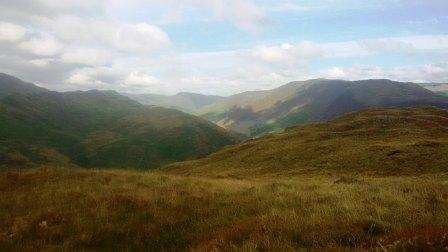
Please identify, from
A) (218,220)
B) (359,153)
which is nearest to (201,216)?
(218,220)

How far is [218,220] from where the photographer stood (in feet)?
44.7

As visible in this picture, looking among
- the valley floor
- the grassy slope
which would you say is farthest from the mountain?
the valley floor

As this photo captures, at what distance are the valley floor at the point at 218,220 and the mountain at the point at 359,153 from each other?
24.1 metres

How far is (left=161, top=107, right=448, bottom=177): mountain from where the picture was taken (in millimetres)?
40906

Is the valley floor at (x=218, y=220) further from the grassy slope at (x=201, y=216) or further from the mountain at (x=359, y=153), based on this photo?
the mountain at (x=359, y=153)

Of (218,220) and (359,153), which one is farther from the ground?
(218,220)

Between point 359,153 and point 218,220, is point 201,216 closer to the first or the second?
point 218,220

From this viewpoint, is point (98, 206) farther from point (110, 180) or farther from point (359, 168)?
point (359, 168)

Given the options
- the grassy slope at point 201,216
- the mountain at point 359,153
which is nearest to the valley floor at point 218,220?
the grassy slope at point 201,216

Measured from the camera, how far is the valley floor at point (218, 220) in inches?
394

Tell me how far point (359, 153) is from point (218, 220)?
37864mm

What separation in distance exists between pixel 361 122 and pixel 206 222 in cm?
7079

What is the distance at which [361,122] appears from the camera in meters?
79.1

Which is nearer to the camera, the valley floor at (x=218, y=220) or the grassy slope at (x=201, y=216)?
the valley floor at (x=218, y=220)
